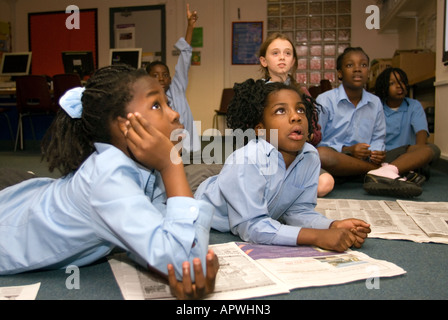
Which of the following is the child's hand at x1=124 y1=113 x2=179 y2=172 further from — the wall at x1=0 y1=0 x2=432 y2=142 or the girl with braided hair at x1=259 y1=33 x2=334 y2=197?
the wall at x1=0 y1=0 x2=432 y2=142

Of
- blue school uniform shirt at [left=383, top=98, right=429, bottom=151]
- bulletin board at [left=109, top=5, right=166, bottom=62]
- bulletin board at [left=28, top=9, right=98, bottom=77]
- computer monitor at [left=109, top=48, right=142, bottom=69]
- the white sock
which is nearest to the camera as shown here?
the white sock

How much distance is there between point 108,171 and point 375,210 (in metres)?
1.18

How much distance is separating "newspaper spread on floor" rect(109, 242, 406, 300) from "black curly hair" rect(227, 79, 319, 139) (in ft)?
1.48

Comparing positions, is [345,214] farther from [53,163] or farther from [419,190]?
[53,163]

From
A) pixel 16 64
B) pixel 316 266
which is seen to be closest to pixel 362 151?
pixel 316 266

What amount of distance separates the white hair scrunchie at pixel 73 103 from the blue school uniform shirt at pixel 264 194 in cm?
46

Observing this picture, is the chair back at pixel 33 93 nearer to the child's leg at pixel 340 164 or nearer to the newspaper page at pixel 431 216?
the child's leg at pixel 340 164

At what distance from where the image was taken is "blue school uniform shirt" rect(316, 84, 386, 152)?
237 cm

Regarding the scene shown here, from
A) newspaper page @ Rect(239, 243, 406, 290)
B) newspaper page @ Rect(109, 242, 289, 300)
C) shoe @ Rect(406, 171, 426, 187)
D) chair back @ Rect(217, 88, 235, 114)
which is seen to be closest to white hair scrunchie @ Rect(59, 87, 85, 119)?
newspaper page @ Rect(109, 242, 289, 300)

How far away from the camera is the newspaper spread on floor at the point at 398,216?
1.29 m

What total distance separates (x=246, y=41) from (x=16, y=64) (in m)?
3.09

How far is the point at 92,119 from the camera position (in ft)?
3.06

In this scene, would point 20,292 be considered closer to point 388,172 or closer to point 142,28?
point 388,172

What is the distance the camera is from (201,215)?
823 millimetres
